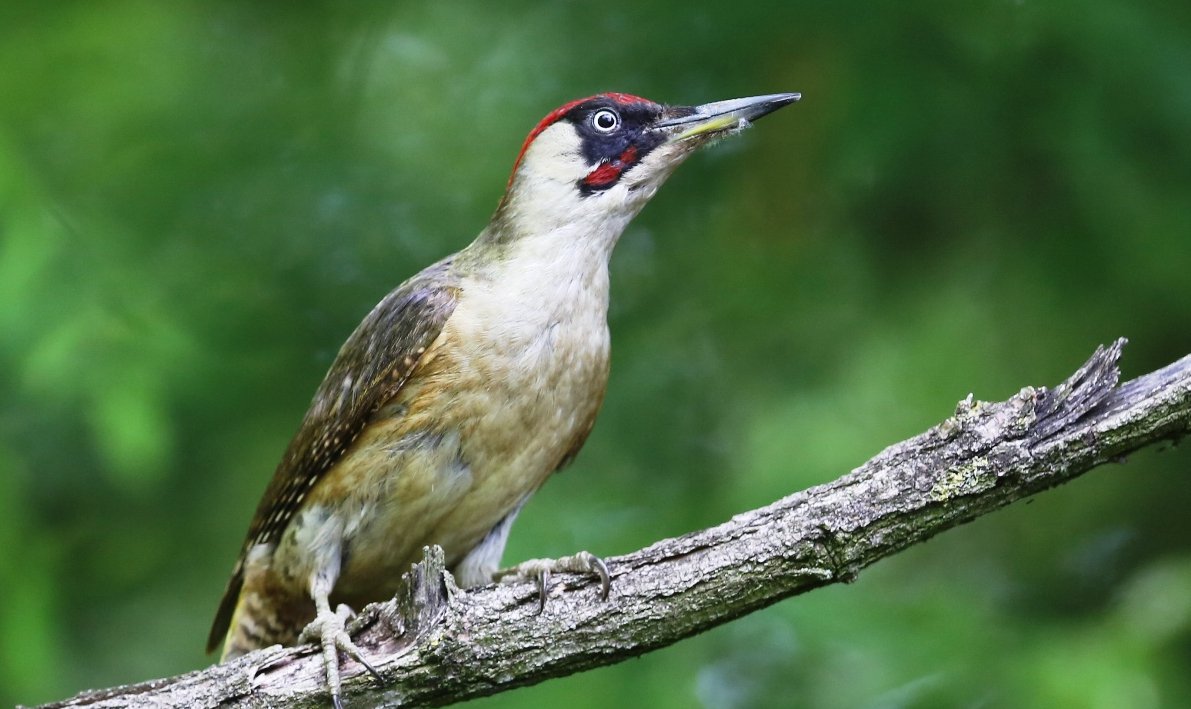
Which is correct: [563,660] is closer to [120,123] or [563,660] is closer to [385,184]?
[385,184]

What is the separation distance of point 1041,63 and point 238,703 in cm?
449

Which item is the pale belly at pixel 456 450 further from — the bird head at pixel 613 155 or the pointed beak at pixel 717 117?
the pointed beak at pixel 717 117

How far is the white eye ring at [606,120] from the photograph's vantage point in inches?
204

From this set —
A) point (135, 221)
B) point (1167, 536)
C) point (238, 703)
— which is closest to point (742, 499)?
point (1167, 536)

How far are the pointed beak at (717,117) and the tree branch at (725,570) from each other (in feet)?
5.64

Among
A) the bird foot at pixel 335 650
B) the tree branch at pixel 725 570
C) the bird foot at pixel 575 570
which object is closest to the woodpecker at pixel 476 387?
the bird foot at pixel 575 570

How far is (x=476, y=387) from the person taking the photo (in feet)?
15.8

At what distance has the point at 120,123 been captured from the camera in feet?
21.7

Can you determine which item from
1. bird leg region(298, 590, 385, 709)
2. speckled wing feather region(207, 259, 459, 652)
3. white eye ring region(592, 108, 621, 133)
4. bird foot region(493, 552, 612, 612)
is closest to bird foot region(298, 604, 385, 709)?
bird leg region(298, 590, 385, 709)

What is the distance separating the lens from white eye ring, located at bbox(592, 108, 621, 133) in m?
5.18

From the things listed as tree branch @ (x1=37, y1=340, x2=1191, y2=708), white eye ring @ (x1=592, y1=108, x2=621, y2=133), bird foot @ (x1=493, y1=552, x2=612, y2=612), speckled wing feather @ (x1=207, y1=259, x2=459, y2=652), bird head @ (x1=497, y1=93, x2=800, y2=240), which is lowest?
tree branch @ (x1=37, y1=340, x2=1191, y2=708)

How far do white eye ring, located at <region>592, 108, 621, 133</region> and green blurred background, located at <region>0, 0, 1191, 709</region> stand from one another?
4.76ft

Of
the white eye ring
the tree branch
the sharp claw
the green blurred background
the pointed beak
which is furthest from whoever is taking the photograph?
the green blurred background

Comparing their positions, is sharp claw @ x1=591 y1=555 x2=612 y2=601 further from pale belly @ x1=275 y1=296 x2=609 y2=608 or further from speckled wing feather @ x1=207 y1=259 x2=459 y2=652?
speckled wing feather @ x1=207 y1=259 x2=459 y2=652
